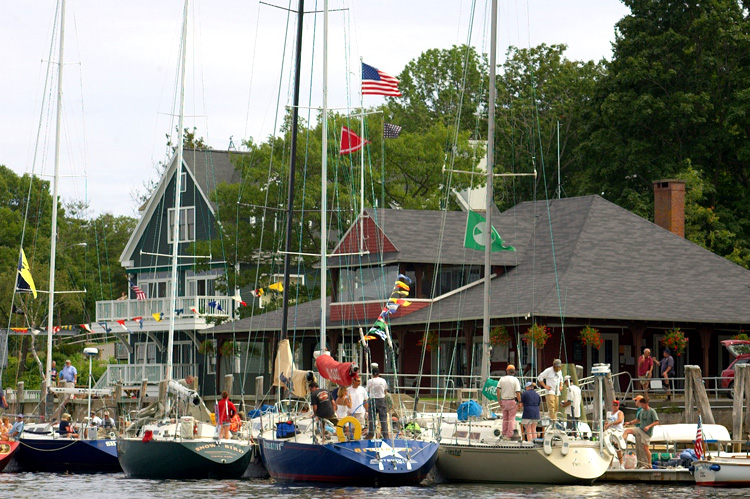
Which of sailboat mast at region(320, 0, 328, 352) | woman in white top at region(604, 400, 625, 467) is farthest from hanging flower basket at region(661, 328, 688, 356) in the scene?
sailboat mast at region(320, 0, 328, 352)

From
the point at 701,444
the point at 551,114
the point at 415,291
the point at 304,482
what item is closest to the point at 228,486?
the point at 304,482

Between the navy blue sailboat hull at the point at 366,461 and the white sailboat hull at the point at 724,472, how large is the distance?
5655 millimetres

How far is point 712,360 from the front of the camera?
44844 millimetres

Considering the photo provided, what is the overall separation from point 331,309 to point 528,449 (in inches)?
835

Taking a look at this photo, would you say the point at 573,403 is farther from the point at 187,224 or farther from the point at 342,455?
the point at 187,224

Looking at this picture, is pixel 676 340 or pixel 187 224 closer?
pixel 676 340

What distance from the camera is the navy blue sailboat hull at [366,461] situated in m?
28.6

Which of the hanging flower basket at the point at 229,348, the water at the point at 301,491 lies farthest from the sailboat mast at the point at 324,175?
the hanging flower basket at the point at 229,348

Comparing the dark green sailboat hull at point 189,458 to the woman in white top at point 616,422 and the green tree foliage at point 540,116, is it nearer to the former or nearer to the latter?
the woman in white top at point 616,422

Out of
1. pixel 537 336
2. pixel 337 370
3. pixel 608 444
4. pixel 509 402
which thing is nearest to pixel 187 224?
pixel 537 336

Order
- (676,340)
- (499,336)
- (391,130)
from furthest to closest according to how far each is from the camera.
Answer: (391,130), (499,336), (676,340)

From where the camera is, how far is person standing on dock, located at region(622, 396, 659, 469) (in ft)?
101

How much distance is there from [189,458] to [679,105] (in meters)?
33.6

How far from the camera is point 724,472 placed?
28875 millimetres
